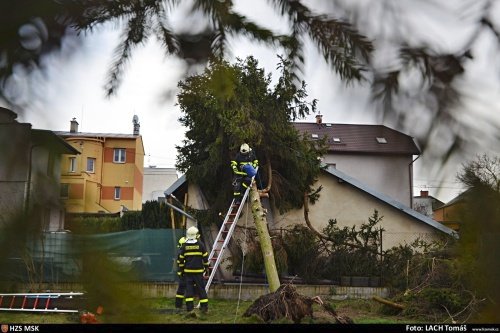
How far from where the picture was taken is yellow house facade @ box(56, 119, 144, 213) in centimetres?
110

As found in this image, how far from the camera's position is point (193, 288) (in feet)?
26.6

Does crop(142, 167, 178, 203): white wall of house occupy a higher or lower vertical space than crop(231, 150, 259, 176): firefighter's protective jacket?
lower

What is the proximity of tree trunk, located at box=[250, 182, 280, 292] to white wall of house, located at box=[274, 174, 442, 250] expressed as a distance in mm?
1714

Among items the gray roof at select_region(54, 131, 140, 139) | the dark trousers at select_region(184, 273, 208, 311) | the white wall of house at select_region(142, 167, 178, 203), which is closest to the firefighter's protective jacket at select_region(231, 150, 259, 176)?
the dark trousers at select_region(184, 273, 208, 311)

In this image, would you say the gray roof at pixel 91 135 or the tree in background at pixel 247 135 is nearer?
the gray roof at pixel 91 135

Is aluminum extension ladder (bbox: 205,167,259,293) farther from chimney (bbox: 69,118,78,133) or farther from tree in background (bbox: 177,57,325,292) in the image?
chimney (bbox: 69,118,78,133)

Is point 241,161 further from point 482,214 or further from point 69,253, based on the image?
point 69,253

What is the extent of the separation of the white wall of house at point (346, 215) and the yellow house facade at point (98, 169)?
31.9 feet

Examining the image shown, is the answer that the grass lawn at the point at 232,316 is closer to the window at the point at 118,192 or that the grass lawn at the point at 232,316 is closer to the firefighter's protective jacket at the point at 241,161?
the window at the point at 118,192

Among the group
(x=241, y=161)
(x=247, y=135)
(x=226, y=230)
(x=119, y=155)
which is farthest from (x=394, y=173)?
(x=226, y=230)

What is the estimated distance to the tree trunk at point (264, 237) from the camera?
31.7 feet

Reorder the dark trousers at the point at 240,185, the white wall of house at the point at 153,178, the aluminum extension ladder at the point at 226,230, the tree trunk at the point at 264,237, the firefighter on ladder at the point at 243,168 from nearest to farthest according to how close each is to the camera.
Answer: the white wall of house at the point at 153,178, the firefighter on ladder at the point at 243,168, the aluminum extension ladder at the point at 226,230, the tree trunk at the point at 264,237, the dark trousers at the point at 240,185

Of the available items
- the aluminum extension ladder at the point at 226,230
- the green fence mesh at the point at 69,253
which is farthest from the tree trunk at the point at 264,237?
the green fence mesh at the point at 69,253

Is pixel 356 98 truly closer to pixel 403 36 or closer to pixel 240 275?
pixel 403 36
